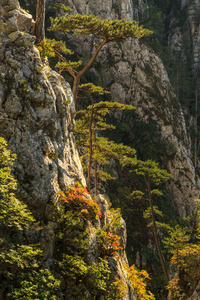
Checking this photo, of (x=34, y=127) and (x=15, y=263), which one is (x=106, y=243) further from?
(x=34, y=127)

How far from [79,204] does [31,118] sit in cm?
337

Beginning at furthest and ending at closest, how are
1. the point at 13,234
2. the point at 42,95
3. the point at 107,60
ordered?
1. the point at 107,60
2. the point at 42,95
3. the point at 13,234

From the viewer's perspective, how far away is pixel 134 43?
32.6m

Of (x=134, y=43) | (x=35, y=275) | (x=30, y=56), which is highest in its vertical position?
(x=134, y=43)

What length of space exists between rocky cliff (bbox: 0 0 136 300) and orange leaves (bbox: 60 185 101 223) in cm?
32

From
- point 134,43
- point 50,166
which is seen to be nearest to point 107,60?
point 134,43

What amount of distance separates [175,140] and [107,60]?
45.3 ft

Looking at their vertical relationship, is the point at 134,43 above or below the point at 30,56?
above

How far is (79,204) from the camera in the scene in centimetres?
799

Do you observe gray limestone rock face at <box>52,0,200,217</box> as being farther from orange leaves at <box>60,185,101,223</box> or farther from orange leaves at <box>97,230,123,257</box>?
orange leaves at <box>60,185,101,223</box>

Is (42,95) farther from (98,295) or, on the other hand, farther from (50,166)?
(98,295)

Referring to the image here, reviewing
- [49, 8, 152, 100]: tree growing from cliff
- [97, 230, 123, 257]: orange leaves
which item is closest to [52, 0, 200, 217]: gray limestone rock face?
[49, 8, 152, 100]: tree growing from cliff

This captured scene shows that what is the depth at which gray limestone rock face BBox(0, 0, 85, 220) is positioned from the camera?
7.14 m

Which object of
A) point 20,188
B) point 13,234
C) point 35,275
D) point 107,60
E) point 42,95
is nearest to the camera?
point 35,275
